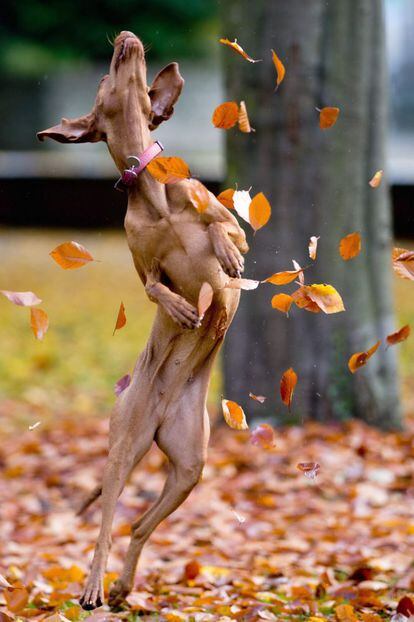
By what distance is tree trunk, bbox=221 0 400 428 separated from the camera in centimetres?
580

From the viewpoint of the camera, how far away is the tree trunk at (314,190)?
229 inches

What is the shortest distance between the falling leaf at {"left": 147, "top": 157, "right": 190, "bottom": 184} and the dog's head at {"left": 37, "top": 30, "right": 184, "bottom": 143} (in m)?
0.17

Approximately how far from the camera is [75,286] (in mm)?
13203

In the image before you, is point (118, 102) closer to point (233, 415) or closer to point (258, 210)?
point (258, 210)

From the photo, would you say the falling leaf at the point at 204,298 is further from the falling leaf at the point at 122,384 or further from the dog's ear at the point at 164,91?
the dog's ear at the point at 164,91

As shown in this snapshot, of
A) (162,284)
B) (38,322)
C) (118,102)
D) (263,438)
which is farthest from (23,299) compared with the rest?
(263,438)

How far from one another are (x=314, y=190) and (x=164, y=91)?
3.10 meters

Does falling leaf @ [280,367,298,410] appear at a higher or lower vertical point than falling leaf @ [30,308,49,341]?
lower

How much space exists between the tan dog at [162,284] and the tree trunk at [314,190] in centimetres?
279

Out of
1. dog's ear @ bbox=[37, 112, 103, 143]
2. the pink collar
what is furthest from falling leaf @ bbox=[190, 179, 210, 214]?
dog's ear @ bbox=[37, 112, 103, 143]

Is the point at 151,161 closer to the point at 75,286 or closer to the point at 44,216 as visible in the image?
the point at 75,286

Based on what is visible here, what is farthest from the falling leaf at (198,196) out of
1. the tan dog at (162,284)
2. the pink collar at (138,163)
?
the pink collar at (138,163)

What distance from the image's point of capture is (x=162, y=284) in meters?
2.77

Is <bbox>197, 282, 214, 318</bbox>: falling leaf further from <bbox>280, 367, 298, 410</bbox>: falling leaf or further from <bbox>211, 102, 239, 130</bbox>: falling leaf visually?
<bbox>211, 102, 239, 130</bbox>: falling leaf
